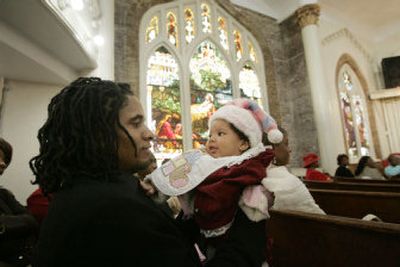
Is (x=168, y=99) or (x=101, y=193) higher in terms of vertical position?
(x=168, y=99)

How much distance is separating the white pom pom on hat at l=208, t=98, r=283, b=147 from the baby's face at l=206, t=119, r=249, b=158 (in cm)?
4

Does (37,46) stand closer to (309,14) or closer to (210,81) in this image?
(210,81)

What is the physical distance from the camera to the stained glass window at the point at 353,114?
863cm

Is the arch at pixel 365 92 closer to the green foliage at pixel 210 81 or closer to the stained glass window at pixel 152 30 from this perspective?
the green foliage at pixel 210 81

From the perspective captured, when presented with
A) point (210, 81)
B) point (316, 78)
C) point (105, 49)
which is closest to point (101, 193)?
point (105, 49)

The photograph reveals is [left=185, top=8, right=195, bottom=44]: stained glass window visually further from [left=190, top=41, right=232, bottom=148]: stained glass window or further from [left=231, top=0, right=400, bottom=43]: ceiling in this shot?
[left=231, top=0, right=400, bottom=43]: ceiling

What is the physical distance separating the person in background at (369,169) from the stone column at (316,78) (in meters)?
1.45

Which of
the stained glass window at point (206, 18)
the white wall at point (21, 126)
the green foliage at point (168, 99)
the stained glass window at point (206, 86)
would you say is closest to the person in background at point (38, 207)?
the white wall at point (21, 126)

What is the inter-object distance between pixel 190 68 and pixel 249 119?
5.76 meters

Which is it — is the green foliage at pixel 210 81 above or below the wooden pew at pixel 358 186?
above

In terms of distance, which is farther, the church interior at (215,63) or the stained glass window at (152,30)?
the stained glass window at (152,30)

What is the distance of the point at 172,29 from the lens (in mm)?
6879

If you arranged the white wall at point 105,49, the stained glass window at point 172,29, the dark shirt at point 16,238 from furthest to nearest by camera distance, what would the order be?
the stained glass window at point 172,29, the white wall at point 105,49, the dark shirt at point 16,238

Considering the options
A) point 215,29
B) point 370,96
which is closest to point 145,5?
point 215,29
